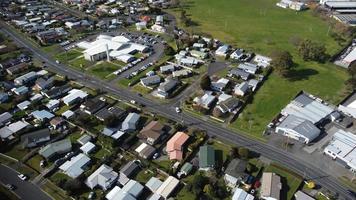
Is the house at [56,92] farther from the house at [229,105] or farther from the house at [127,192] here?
the house at [229,105]

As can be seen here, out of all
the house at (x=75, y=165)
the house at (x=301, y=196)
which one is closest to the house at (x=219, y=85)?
the house at (x=301, y=196)

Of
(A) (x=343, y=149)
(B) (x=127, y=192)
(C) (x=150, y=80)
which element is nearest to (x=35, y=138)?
(B) (x=127, y=192)

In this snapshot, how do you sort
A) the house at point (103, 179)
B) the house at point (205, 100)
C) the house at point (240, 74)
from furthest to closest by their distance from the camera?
the house at point (240, 74) < the house at point (205, 100) < the house at point (103, 179)

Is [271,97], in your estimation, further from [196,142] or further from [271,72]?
[196,142]

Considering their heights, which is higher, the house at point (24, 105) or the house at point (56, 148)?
the house at point (56, 148)

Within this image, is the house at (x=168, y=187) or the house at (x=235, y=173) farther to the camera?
the house at (x=235, y=173)

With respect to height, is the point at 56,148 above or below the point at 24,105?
above

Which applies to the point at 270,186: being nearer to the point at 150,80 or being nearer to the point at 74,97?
the point at 150,80
